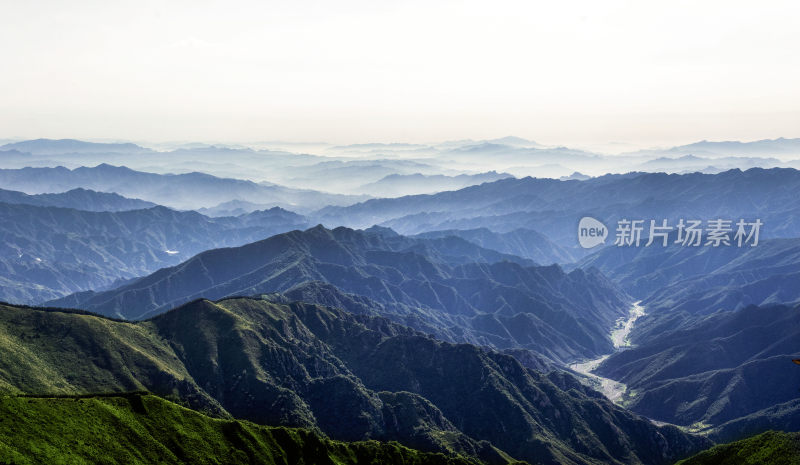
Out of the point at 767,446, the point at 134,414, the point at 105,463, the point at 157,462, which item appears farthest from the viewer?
the point at 767,446

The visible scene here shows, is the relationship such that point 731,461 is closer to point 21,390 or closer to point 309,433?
point 309,433

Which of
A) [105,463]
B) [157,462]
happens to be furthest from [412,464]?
[105,463]

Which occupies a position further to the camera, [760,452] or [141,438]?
[760,452]

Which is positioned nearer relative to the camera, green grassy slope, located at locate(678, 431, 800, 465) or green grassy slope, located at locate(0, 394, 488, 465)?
green grassy slope, located at locate(0, 394, 488, 465)

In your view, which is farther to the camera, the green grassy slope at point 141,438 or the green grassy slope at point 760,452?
the green grassy slope at point 760,452

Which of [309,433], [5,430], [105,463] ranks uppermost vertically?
[5,430]
